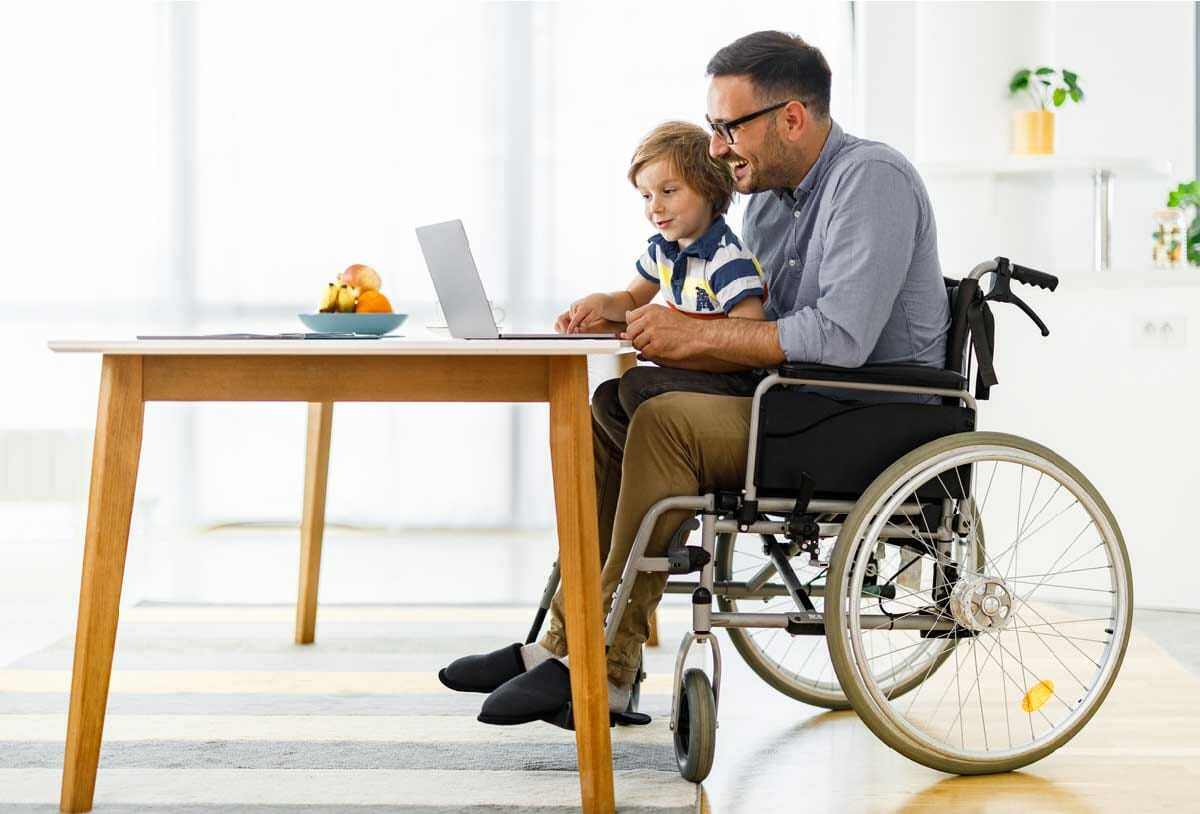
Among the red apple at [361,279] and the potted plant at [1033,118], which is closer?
the red apple at [361,279]

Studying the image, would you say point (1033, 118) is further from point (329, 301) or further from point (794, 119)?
point (329, 301)

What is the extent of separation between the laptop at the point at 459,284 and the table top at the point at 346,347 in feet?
0.45

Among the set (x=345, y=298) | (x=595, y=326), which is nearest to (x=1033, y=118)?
(x=595, y=326)

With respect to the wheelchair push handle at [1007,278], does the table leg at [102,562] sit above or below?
below

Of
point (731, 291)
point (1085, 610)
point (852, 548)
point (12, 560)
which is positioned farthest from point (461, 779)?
point (12, 560)

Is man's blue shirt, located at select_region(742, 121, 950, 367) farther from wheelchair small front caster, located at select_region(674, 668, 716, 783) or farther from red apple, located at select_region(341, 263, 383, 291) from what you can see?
red apple, located at select_region(341, 263, 383, 291)

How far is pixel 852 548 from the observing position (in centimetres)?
175

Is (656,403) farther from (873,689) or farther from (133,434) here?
(133,434)

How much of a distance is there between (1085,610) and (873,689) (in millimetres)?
1603

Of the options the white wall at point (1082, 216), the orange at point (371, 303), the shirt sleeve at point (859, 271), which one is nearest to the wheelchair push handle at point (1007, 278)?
the shirt sleeve at point (859, 271)

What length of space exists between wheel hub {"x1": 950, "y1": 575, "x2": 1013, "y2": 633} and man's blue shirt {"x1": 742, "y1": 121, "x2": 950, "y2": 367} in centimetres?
34

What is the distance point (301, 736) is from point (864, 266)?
44.9 inches

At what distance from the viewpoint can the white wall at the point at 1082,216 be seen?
10.4 feet

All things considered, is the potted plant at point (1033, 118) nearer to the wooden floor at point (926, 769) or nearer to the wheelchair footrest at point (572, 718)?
the wooden floor at point (926, 769)
